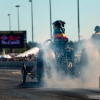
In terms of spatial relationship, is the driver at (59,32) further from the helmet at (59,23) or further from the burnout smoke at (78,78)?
the burnout smoke at (78,78)

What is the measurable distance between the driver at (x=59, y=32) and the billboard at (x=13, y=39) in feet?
171

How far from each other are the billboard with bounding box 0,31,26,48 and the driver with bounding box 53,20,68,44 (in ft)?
171

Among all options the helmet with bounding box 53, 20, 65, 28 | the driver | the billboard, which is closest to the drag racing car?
the driver

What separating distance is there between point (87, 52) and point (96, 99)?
6.75 metres

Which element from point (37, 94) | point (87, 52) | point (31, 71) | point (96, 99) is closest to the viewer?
point (96, 99)

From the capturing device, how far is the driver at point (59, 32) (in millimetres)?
27645

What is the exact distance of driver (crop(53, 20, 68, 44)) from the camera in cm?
2765

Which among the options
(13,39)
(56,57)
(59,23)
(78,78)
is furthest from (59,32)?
(13,39)

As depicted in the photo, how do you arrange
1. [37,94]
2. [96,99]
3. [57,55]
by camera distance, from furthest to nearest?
[57,55], [37,94], [96,99]

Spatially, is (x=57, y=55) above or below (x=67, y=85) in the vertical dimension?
above

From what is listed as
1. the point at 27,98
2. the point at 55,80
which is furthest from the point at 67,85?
the point at 27,98

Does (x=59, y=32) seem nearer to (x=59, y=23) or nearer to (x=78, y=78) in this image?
(x=59, y=23)

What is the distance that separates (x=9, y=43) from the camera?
8081cm

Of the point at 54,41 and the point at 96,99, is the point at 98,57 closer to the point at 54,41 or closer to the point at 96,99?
the point at 54,41
